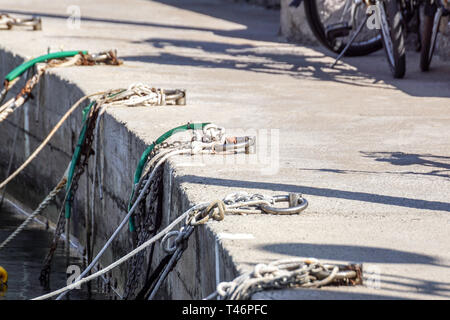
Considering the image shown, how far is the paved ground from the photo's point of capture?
3566mm

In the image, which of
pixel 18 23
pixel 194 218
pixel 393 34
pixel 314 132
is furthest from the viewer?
pixel 18 23

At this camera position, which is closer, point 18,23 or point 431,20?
point 431,20

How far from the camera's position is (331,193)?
4.38 metres

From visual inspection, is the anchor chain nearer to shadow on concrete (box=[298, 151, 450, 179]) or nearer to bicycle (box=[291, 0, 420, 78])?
shadow on concrete (box=[298, 151, 450, 179])

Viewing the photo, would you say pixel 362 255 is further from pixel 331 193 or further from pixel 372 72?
pixel 372 72

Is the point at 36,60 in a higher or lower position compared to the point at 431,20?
lower

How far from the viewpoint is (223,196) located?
4.30m

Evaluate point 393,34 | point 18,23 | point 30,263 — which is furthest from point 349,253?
point 18,23

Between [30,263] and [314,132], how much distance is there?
2.56 meters

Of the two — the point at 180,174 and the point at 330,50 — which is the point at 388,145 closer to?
the point at 180,174

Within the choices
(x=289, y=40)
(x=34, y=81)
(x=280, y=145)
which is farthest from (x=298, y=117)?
(x=289, y=40)

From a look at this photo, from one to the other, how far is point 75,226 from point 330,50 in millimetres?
3530

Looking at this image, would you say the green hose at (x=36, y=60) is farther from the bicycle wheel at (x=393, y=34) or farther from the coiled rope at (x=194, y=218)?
the coiled rope at (x=194, y=218)

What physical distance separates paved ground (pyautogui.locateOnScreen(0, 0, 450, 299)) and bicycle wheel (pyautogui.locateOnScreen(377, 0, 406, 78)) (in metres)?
0.14
